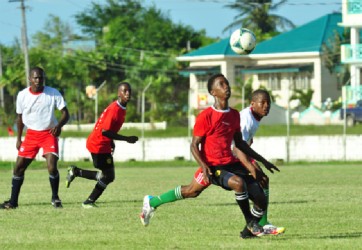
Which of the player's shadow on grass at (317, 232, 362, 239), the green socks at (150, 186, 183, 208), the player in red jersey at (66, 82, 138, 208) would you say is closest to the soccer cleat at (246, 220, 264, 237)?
the player's shadow on grass at (317, 232, 362, 239)

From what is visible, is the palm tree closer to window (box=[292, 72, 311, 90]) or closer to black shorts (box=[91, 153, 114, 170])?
window (box=[292, 72, 311, 90])

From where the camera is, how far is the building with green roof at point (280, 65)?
2692 inches

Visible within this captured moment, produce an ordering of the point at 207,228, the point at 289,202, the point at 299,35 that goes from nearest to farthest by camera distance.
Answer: the point at 207,228 → the point at 289,202 → the point at 299,35

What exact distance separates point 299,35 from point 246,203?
206 ft

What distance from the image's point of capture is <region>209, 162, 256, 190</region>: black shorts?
11.8m

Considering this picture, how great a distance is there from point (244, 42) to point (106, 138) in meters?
2.63

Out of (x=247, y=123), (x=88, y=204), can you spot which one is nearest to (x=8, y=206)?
(x=88, y=204)

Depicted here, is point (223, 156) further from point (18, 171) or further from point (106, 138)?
point (18, 171)

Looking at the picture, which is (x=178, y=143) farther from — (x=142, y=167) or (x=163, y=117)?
(x=163, y=117)

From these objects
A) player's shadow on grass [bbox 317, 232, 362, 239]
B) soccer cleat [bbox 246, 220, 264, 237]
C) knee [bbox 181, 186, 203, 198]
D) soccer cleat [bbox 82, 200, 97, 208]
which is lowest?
soccer cleat [bbox 82, 200, 97, 208]

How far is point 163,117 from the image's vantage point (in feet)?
191

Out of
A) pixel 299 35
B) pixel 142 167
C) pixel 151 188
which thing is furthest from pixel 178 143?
pixel 299 35

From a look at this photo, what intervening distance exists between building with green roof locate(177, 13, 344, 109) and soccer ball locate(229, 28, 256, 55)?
47566 mm

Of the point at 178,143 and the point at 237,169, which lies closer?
the point at 237,169
